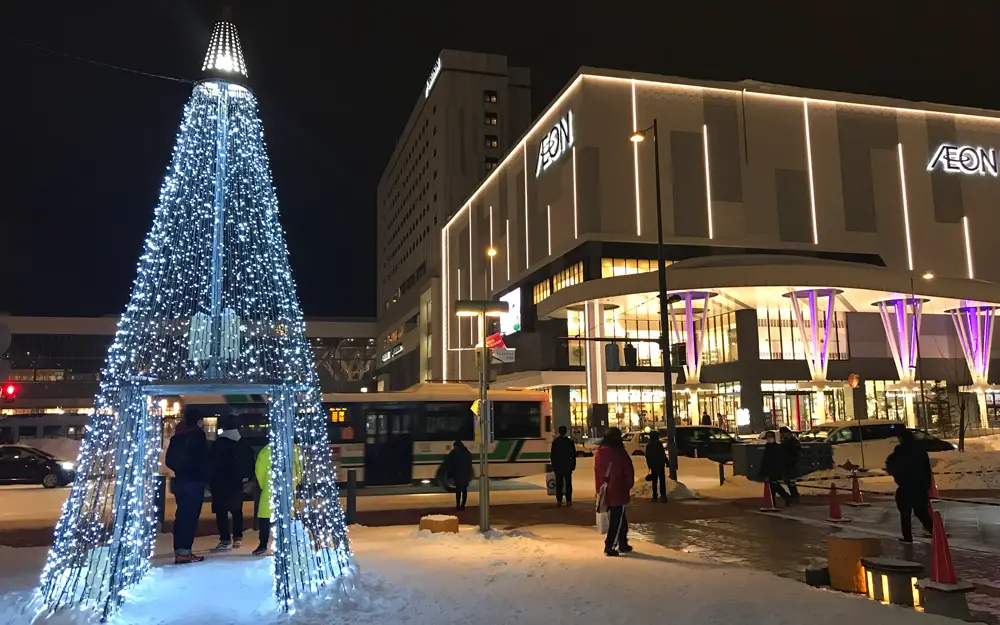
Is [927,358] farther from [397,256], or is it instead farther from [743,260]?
[397,256]

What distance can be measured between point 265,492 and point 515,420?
1236 centimetres

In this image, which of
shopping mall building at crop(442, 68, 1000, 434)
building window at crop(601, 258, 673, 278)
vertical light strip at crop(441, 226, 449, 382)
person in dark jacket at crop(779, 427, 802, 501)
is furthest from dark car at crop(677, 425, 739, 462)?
vertical light strip at crop(441, 226, 449, 382)

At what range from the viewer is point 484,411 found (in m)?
13.0

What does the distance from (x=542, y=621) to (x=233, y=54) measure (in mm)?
7314

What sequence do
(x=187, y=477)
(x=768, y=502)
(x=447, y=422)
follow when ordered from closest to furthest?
(x=187, y=477) < (x=768, y=502) < (x=447, y=422)

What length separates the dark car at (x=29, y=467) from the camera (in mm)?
24016

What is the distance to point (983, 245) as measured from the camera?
5769cm

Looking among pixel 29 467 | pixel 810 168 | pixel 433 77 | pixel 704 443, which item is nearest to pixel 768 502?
pixel 704 443

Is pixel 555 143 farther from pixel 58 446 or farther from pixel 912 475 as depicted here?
pixel 912 475

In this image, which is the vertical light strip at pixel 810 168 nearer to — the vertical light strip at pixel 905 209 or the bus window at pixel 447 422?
the vertical light strip at pixel 905 209

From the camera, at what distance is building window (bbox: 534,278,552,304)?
5716cm

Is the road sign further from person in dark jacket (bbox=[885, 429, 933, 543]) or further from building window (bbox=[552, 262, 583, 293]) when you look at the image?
building window (bbox=[552, 262, 583, 293])

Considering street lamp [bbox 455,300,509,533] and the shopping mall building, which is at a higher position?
the shopping mall building

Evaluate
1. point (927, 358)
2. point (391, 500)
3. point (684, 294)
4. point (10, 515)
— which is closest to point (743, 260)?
point (684, 294)
